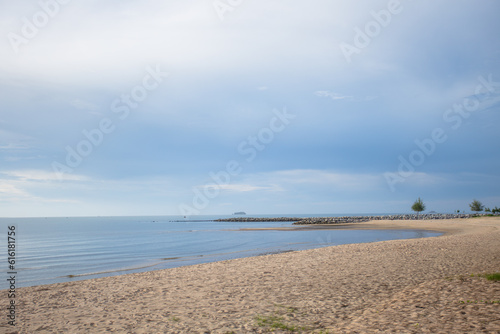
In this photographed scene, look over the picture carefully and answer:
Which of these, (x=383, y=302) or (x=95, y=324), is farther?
(x=383, y=302)

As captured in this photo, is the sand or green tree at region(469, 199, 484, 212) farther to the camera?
green tree at region(469, 199, 484, 212)

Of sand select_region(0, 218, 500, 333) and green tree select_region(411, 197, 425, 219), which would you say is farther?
green tree select_region(411, 197, 425, 219)

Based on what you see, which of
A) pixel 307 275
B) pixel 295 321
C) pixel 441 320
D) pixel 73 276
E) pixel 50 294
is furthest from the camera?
pixel 73 276

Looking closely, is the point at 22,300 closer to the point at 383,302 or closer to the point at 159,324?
the point at 159,324

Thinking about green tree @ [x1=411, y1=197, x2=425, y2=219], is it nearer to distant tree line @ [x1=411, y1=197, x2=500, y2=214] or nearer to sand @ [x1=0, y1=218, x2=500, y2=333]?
distant tree line @ [x1=411, y1=197, x2=500, y2=214]

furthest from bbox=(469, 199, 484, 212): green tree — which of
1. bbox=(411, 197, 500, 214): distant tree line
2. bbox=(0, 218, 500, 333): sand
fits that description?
bbox=(0, 218, 500, 333): sand

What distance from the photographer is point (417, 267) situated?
1557 centimetres

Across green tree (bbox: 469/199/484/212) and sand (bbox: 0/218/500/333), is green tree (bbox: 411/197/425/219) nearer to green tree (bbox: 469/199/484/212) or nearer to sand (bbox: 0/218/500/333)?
green tree (bbox: 469/199/484/212)

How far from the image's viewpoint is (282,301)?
10.7m

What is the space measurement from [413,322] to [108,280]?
1362cm

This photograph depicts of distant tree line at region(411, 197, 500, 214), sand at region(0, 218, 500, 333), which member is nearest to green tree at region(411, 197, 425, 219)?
distant tree line at region(411, 197, 500, 214)

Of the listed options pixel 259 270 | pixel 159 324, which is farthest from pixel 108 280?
pixel 159 324

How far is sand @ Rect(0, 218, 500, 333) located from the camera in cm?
825

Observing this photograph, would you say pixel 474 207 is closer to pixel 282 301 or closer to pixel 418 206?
pixel 418 206
